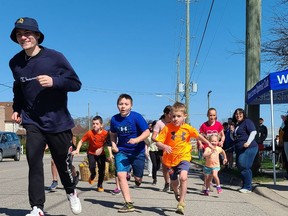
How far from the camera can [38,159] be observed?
16.1 feet

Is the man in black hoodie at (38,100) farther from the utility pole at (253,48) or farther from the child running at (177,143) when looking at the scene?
the utility pole at (253,48)

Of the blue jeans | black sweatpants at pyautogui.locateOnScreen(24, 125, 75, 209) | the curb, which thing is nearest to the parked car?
the blue jeans

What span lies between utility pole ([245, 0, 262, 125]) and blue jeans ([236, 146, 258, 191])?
3.13 m

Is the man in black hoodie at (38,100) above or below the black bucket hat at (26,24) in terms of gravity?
below

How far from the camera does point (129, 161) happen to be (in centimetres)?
679

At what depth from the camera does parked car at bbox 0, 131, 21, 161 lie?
2475cm

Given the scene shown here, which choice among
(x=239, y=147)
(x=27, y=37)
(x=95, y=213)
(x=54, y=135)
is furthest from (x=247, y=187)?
(x=27, y=37)

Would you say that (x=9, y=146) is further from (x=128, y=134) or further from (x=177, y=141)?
(x=177, y=141)

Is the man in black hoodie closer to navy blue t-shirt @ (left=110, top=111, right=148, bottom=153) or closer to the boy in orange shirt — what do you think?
navy blue t-shirt @ (left=110, top=111, right=148, bottom=153)

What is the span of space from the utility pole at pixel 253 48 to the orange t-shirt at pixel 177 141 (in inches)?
238

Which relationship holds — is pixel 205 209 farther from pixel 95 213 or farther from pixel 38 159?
pixel 38 159

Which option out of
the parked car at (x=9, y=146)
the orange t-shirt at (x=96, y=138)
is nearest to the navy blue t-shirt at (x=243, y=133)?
the orange t-shirt at (x=96, y=138)

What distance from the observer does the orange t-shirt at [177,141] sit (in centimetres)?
652

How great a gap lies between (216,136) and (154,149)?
2567 millimetres
